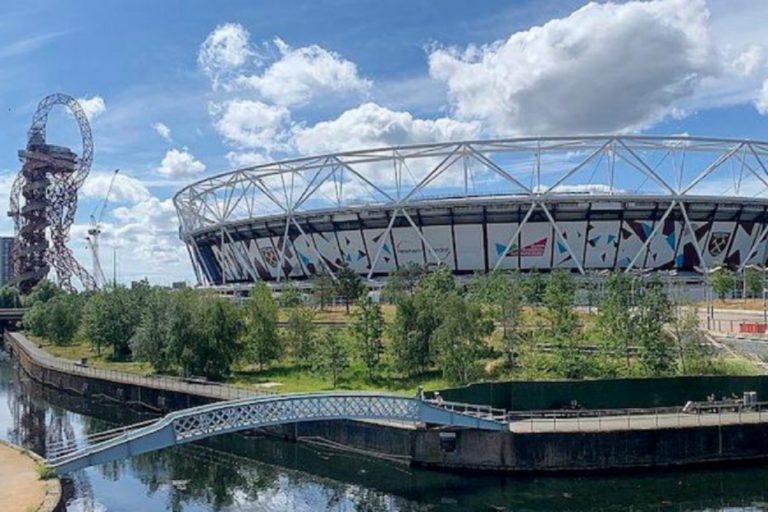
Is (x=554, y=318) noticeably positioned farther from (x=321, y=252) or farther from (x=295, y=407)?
(x=321, y=252)

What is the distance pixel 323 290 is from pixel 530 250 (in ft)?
68.0

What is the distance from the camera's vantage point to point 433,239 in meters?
72.8

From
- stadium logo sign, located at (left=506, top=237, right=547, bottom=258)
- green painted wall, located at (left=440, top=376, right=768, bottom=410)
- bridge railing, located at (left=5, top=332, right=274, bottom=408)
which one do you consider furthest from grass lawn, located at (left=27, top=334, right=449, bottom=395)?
stadium logo sign, located at (left=506, top=237, right=547, bottom=258)

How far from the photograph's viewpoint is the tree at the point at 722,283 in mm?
57719

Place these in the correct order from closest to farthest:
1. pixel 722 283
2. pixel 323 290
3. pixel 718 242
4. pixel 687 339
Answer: pixel 687 339 < pixel 722 283 < pixel 323 290 < pixel 718 242

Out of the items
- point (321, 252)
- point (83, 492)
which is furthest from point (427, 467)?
point (321, 252)

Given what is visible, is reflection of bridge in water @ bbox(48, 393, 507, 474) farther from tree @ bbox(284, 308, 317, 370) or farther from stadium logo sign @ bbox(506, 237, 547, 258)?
stadium logo sign @ bbox(506, 237, 547, 258)

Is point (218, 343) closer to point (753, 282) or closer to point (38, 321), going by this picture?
point (38, 321)

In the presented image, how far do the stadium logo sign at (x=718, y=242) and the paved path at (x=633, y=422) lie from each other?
47364 mm

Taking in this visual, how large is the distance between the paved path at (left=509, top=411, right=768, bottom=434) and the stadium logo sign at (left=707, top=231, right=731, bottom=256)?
4736 centimetres

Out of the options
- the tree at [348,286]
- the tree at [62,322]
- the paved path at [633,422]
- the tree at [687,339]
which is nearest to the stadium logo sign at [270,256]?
the tree at [348,286]

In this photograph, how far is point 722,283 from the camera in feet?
190

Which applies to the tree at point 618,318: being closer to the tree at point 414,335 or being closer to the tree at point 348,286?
the tree at point 414,335

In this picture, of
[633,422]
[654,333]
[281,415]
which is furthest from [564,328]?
[281,415]
